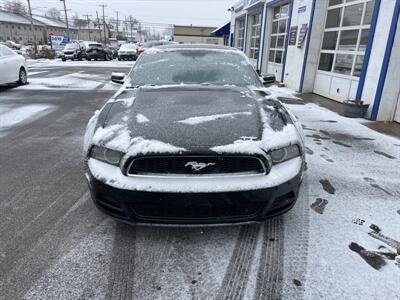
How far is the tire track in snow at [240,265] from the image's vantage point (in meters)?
2.04

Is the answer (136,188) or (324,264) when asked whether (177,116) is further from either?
(324,264)

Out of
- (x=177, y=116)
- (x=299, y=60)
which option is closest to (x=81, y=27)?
(x=299, y=60)

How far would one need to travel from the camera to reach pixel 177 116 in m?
2.63

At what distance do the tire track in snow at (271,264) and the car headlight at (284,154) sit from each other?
0.69 meters

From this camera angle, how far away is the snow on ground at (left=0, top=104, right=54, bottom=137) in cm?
620

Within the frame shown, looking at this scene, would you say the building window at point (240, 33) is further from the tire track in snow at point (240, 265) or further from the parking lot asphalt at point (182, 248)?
the tire track in snow at point (240, 265)

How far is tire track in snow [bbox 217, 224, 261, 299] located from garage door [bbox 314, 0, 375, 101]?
6585 mm

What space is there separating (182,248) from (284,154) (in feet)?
3.53

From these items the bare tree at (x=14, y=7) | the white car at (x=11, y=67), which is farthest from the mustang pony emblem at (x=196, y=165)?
the bare tree at (x=14, y=7)

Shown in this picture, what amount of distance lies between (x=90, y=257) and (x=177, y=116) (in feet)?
4.25

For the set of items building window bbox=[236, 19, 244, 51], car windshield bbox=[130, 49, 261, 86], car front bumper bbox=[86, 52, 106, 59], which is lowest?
car front bumper bbox=[86, 52, 106, 59]

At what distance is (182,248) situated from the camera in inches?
96.2

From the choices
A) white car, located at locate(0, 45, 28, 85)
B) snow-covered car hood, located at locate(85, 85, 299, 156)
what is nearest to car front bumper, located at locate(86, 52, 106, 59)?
white car, located at locate(0, 45, 28, 85)

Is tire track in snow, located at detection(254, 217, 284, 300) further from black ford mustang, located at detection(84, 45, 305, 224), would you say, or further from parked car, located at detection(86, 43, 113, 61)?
parked car, located at detection(86, 43, 113, 61)
